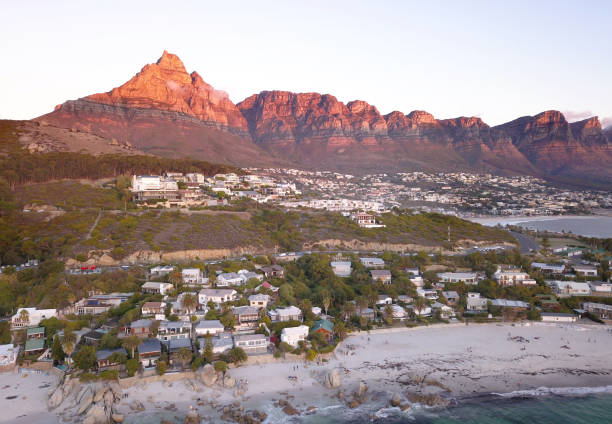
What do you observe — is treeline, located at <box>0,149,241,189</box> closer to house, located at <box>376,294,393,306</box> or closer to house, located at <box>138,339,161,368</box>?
house, located at <box>138,339,161,368</box>

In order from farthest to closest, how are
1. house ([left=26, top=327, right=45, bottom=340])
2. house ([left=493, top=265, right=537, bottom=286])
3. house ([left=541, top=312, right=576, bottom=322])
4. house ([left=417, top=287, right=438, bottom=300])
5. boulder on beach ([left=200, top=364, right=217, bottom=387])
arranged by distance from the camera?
house ([left=493, top=265, right=537, bottom=286])
house ([left=417, top=287, right=438, bottom=300])
house ([left=541, top=312, right=576, bottom=322])
house ([left=26, top=327, right=45, bottom=340])
boulder on beach ([left=200, top=364, right=217, bottom=387])

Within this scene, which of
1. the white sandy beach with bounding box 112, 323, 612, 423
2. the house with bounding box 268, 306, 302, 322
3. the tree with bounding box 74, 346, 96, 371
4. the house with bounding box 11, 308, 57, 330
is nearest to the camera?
the white sandy beach with bounding box 112, 323, 612, 423

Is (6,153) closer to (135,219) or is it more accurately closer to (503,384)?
(135,219)

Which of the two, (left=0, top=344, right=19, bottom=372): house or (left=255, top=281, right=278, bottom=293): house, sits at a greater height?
(left=255, top=281, right=278, bottom=293): house

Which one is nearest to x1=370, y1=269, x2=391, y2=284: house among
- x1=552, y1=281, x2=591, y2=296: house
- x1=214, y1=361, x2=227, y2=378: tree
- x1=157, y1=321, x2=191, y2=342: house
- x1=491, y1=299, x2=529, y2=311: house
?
x1=491, y1=299, x2=529, y2=311: house

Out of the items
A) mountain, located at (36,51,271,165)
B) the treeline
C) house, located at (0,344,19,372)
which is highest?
mountain, located at (36,51,271,165)

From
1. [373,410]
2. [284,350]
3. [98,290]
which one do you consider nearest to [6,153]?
[98,290]

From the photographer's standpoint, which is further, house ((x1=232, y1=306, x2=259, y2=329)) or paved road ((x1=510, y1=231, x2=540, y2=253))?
paved road ((x1=510, y1=231, x2=540, y2=253))

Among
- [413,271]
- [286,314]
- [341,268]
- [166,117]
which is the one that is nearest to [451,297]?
[413,271]
